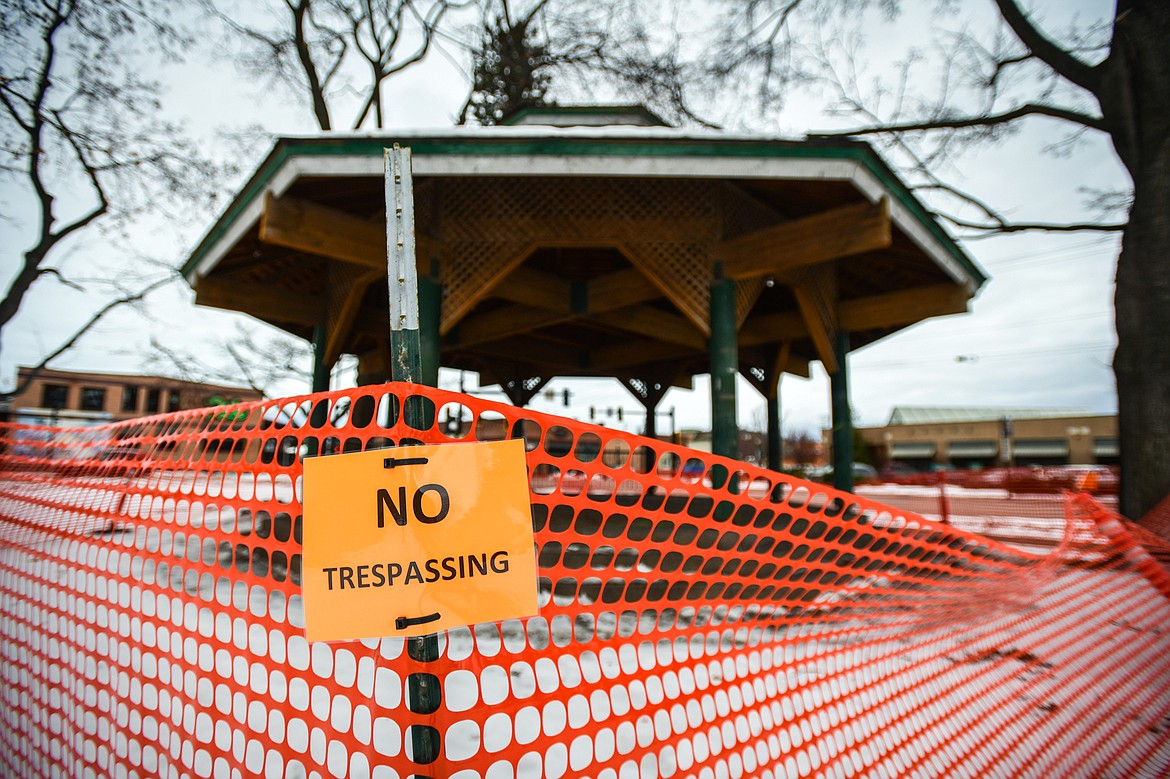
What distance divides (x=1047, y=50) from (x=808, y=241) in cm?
659

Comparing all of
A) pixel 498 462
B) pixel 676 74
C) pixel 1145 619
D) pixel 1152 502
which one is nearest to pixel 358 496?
pixel 498 462

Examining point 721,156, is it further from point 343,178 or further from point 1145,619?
point 1145,619

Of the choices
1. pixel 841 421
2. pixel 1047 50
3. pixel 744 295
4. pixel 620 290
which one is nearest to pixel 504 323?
pixel 620 290

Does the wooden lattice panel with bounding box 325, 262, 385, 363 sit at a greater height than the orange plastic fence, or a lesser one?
greater

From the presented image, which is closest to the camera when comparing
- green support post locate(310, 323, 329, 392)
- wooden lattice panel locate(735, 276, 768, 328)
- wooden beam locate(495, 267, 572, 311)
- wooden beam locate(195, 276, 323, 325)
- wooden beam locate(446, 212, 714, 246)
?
wooden beam locate(446, 212, 714, 246)

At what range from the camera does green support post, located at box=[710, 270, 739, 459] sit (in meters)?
5.06

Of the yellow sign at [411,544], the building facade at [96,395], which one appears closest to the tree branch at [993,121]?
the yellow sign at [411,544]

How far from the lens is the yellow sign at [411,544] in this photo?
109 cm

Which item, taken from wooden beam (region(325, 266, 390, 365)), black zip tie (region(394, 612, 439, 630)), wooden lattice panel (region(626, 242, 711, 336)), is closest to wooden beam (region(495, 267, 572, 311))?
wooden beam (region(325, 266, 390, 365))

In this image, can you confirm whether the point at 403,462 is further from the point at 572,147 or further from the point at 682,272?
the point at 682,272

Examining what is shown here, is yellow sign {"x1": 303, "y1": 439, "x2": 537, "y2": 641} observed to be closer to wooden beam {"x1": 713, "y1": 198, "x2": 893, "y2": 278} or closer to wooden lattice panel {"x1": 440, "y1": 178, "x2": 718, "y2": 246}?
wooden lattice panel {"x1": 440, "y1": 178, "x2": 718, "y2": 246}

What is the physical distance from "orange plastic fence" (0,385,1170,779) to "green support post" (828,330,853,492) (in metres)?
3.46

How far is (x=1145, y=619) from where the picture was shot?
3.51 meters

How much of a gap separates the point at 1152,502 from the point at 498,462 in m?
8.05
